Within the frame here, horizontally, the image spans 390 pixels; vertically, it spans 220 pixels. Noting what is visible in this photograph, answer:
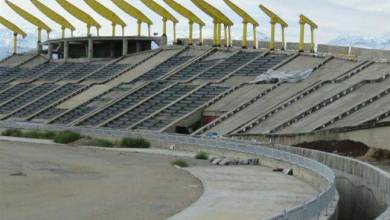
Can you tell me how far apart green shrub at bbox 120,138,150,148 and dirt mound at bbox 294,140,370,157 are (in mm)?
14922

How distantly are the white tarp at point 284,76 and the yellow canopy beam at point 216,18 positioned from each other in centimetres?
1884

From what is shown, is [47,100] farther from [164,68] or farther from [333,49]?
[333,49]

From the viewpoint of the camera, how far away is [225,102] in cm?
6341

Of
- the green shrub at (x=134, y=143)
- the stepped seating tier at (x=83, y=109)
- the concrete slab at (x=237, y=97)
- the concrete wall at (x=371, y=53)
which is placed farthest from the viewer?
the stepped seating tier at (x=83, y=109)

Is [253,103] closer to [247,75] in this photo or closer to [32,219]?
[247,75]

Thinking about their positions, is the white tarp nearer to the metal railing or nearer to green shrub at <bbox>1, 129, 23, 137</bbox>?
the metal railing

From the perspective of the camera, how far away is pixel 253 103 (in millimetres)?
60656

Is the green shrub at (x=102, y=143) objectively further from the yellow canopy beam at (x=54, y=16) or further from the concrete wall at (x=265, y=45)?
the yellow canopy beam at (x=54, y=16)

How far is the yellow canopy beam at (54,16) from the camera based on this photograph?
103m

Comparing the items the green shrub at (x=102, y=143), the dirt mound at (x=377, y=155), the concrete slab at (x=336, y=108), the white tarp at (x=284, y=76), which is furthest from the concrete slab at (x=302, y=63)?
the dirt mound at (x=377, y=155)

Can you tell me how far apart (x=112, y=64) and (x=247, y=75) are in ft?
79.9

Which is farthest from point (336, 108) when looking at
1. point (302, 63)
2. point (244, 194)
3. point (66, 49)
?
point (66, 49)

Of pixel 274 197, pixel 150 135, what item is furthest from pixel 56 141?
pixel 274 197

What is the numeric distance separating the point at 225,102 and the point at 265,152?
74.9 feet
